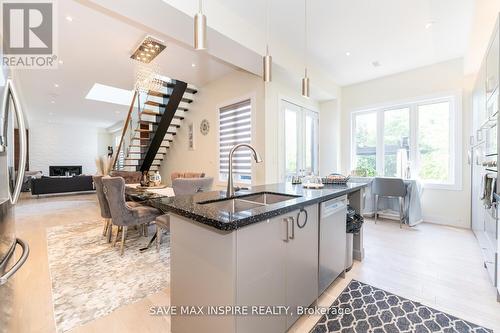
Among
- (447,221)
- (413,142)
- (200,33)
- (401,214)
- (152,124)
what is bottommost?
(447,221)

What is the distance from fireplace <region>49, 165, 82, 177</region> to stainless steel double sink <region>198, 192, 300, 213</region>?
11.1m

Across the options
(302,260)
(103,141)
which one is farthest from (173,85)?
(103,141)

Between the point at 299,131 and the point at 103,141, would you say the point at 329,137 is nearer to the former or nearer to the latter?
the point at 299,131

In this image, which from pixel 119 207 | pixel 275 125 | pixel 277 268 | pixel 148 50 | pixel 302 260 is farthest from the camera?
pixel 275 125

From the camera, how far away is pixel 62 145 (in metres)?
10.6

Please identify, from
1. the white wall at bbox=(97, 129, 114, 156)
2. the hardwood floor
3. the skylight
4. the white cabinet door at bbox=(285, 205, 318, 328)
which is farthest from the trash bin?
the white wall at bbox=(97, 129, 114, 156)

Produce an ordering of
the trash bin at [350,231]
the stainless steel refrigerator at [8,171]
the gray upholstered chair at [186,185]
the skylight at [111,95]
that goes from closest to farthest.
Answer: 1. the stainless steel refrigerator at [8,171]
2. the trash bin at [350,231]
3. the gray upholstered chair at [186,185]
4. the skylight at [111,95]

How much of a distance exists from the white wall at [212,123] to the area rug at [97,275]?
2.05 meters

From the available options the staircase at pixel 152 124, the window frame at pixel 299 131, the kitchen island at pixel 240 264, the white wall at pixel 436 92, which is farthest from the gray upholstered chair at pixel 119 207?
the white wall at pixel 436 92

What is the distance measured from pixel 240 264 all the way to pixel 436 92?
16.5 ft

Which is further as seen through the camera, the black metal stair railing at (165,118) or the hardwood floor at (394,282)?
the black metal stair railing at (165,118)

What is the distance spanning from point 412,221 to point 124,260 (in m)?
4.51

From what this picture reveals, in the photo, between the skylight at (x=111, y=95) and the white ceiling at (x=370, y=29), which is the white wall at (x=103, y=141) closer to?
the skylight at (x=111, y=95)

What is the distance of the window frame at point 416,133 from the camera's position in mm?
4043
